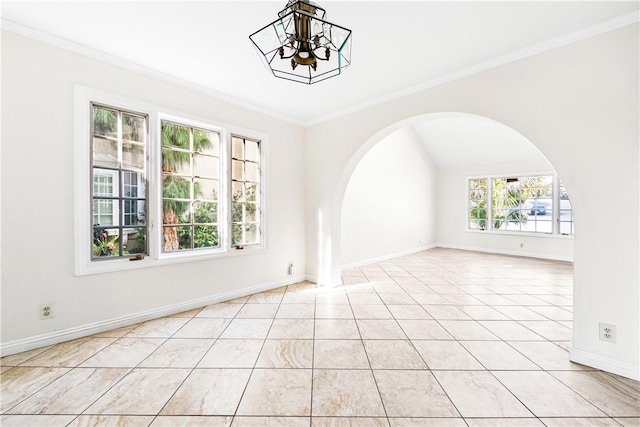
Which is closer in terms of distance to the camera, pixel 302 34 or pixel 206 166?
pixel 302 34

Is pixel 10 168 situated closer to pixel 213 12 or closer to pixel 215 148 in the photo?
pixel 215 148

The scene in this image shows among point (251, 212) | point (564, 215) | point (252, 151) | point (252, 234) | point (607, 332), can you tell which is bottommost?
point (607, 332)

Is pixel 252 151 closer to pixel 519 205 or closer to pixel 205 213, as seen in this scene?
pixel 205 213

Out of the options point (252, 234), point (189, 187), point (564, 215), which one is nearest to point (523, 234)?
point (564, 215)

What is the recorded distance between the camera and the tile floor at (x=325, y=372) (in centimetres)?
155

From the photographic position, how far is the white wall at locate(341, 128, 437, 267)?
5.39 meters

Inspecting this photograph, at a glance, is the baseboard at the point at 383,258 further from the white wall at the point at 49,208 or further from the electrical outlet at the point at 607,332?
the electrical outlet at the point at 607,332

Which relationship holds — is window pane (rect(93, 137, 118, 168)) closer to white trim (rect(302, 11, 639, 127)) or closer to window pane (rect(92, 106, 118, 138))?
window pane (rect(92, 106, 118, 138))

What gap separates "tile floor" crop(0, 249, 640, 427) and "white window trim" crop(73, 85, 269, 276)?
26.1 inches

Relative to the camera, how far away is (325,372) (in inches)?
77.0

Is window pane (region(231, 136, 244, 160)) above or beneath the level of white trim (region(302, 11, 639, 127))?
beneath

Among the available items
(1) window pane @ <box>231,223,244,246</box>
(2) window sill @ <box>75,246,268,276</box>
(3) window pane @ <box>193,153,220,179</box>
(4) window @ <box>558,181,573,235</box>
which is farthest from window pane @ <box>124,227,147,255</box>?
(4) window @ <box>558,181,573,235</box>

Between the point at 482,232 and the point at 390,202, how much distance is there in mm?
3098

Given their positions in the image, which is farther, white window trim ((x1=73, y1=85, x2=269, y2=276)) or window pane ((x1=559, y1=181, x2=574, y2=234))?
window pane ((x1=559, y1=181, x2=574, y2=234))
